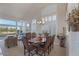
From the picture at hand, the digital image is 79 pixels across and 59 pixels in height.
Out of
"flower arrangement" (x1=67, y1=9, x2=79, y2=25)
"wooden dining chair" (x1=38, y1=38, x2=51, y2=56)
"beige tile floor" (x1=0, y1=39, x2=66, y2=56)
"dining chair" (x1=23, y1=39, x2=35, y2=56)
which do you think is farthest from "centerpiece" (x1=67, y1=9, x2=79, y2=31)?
"dining chair" (x1=23, y1=39, x2=35, y2=56)

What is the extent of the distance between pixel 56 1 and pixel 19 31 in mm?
768

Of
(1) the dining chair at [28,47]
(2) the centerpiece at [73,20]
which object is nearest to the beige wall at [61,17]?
(2) the centerpiece at [73,20]

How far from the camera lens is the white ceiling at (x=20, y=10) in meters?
1.92

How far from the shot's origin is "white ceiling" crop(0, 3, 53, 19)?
1.92 m

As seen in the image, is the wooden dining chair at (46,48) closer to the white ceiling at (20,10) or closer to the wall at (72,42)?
the wall at (72,42)

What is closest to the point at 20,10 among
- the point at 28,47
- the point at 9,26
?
the point at 9,26

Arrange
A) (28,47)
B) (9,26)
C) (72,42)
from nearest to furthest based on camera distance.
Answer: (72,42)
(9,26)
(28,47)

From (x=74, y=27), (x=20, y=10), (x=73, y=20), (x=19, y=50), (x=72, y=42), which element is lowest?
(x=19, y=50)

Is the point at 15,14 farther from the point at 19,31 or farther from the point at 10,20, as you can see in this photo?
the point at 19,31

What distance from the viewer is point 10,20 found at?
83.6 inches

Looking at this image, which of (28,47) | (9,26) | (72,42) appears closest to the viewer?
(72,42)

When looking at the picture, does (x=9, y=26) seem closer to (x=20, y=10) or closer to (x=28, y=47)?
(x=20, y=10)

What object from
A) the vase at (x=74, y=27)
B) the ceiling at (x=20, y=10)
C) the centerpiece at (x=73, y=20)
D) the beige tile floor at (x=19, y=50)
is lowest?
the beige tile floor at (x=19, y=50)

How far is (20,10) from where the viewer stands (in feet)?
6.79
